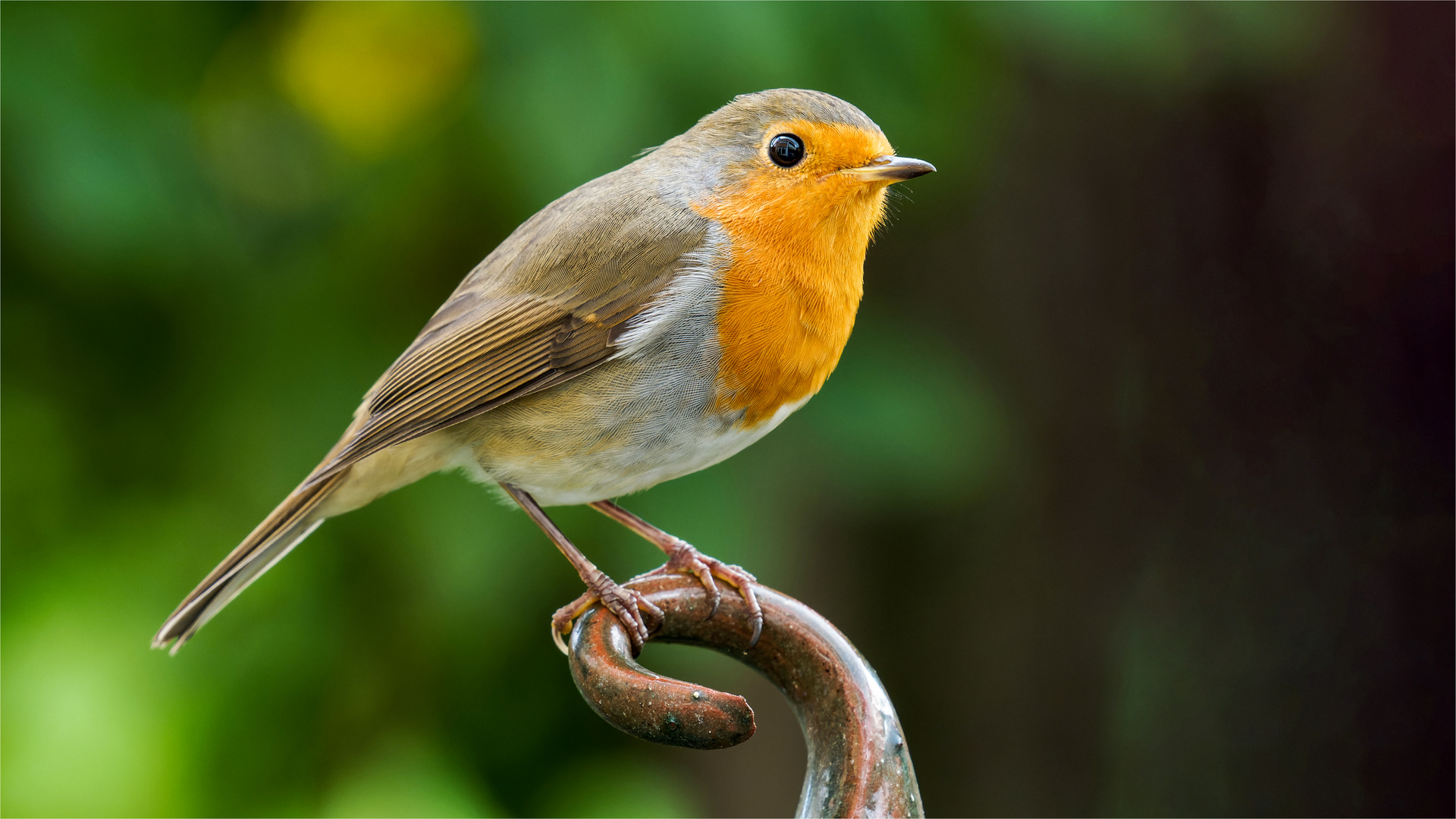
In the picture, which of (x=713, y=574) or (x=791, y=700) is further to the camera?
(x=713, y=574)

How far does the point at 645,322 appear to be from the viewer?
7.28ft

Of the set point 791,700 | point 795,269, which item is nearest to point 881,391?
point 795,269

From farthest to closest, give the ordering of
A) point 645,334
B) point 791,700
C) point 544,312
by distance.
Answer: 1. point 544,312
2. point 645,334
3. point 791,700

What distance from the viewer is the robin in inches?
84.7

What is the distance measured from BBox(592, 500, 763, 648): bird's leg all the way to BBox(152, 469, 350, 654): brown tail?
575mm

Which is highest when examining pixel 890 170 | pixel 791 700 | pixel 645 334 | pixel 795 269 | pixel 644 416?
pixel 890 170

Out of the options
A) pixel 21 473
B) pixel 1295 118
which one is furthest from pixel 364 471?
pixel 1295 118

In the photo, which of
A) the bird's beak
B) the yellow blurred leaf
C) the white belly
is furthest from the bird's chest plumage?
the yellow blurred leaf

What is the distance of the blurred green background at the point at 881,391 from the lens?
2.69m

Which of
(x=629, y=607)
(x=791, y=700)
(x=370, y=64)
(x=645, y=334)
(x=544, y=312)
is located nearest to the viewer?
(x=791, y=700)

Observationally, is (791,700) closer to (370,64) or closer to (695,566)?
(695,566)

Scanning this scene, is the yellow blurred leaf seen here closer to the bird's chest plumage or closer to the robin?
the robin

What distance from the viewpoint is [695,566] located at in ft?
7.18

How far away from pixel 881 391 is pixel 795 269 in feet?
2.64
